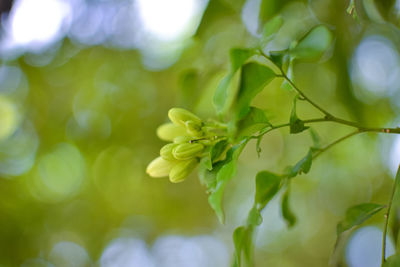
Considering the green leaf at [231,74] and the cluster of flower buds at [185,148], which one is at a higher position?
the green leaf at [231,74]

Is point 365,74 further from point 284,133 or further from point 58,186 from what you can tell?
point 58,186

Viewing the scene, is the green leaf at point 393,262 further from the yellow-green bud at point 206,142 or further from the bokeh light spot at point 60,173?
the bokeh light spot at point 60,173

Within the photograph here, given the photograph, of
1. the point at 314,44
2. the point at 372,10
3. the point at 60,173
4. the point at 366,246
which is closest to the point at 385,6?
the point at 372,10

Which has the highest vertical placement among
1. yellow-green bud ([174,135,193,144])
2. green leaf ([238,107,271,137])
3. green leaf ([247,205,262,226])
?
green leaf ([238,107,271,137])

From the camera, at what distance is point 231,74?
1.35ft

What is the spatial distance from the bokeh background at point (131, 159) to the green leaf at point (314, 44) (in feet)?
2.61

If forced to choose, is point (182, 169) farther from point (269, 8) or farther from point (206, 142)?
point (269, 8)

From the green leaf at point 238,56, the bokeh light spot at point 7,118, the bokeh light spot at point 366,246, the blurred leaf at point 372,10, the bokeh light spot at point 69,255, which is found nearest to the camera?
the green leaf at point 238,56

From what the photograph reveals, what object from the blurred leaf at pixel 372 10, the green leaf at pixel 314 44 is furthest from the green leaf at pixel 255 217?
the blurred leaf at pixel 372 10

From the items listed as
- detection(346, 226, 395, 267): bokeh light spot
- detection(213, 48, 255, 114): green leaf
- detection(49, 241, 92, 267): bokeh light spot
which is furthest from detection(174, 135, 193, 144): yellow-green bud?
detection(49, 241, 92, 267): bokeh light spot

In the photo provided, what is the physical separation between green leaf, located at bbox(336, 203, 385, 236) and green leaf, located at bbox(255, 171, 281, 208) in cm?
12

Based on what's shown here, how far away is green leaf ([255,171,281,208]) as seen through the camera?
0.54 meters

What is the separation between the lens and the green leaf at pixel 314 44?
0.44 metres

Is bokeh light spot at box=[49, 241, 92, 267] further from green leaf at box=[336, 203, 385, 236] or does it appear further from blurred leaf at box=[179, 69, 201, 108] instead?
green leaf at box=[336, 203, 385, 236]
